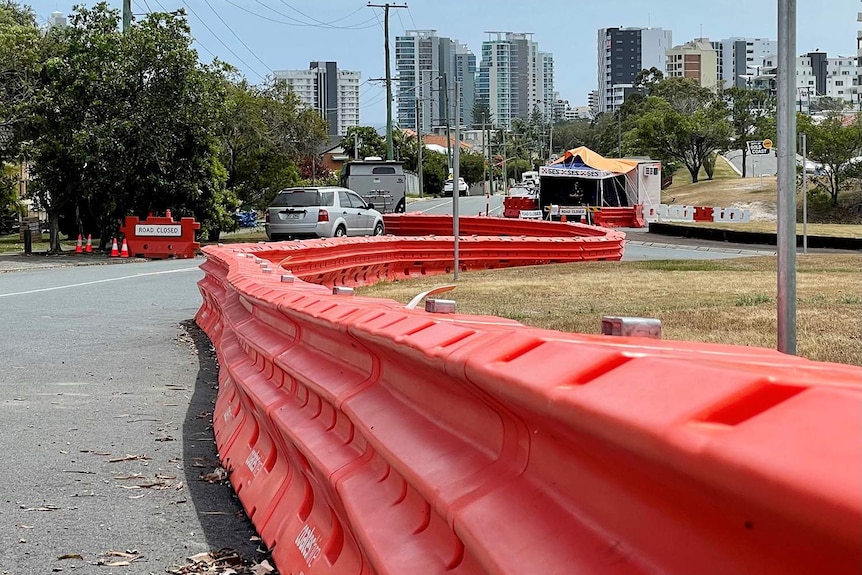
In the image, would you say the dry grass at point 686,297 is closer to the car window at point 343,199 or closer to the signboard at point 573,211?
the car window at point 343,199

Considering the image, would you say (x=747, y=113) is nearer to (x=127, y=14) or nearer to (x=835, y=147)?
(x=835, y=147)

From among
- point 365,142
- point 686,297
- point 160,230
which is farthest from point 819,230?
point 365,142

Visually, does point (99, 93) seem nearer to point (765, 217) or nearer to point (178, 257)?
point (178, 257)

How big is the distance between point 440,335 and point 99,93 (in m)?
31.2

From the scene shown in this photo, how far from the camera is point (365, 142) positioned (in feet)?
396

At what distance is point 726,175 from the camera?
95562 millimetres

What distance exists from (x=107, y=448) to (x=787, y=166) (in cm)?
417

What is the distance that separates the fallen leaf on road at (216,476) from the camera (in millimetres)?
5961

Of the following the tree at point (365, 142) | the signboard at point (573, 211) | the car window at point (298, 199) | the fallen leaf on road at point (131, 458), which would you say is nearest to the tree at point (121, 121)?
the car window at point (298, 199)

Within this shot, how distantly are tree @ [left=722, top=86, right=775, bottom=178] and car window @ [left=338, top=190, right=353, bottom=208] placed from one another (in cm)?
6051

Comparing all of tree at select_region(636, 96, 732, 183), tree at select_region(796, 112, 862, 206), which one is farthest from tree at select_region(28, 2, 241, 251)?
tree at select_region(636, 96, 732, 183)

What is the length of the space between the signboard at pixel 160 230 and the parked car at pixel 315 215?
2780mm

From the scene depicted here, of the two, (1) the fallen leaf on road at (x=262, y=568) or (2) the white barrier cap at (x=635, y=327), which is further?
(1) the fallen leaf on road at (x=262, y=568)

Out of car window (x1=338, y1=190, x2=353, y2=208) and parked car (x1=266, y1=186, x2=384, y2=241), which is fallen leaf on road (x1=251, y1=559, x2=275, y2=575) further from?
car window (x1=338, y1=190, x2=353, y2=208)
